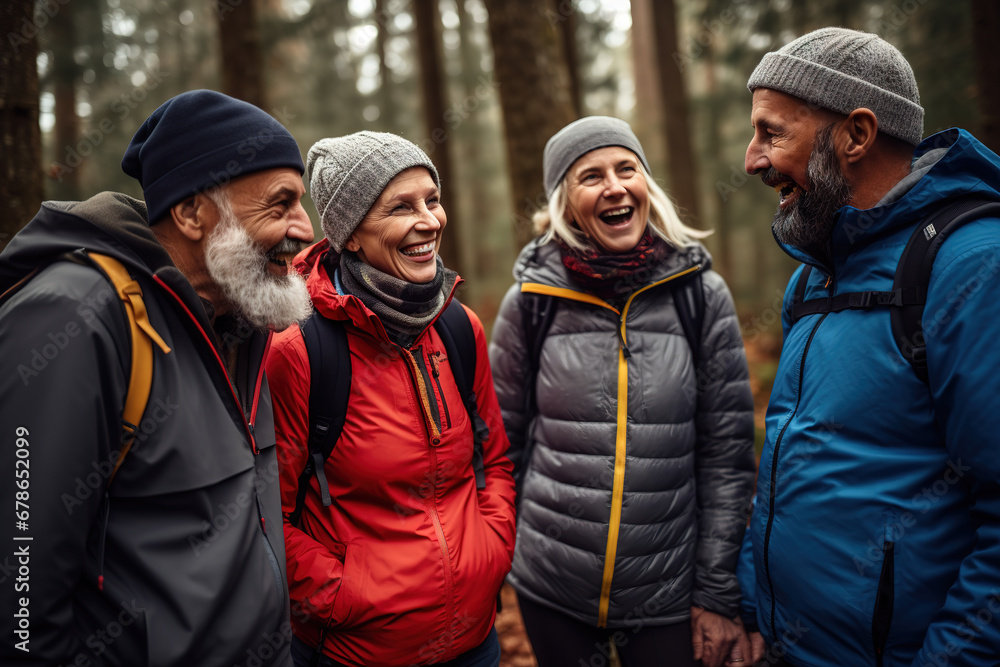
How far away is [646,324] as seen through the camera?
2.94 m

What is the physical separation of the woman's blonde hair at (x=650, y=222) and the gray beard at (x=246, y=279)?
1437mm

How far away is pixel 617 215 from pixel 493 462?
1.38 meters

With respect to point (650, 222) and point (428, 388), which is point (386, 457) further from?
point (650, 222)

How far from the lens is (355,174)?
255cm

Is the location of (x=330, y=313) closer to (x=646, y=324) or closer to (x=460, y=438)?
(x=460, y=438)

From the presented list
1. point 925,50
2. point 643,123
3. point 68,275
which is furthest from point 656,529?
point 643,123

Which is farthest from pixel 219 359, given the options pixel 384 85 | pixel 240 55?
pixel 384 85

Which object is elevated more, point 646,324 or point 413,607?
point 646,324

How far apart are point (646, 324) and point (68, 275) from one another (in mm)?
2291

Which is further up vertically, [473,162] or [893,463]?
[893,463]

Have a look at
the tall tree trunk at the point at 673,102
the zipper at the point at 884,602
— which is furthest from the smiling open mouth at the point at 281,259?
the tall tree trunk at the point at 673,102

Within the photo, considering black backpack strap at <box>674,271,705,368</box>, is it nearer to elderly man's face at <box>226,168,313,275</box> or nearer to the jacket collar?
the jacket collar

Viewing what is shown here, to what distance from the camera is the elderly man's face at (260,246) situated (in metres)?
2.08

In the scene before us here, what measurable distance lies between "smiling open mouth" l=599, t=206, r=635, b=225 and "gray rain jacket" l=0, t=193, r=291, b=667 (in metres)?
1.94
